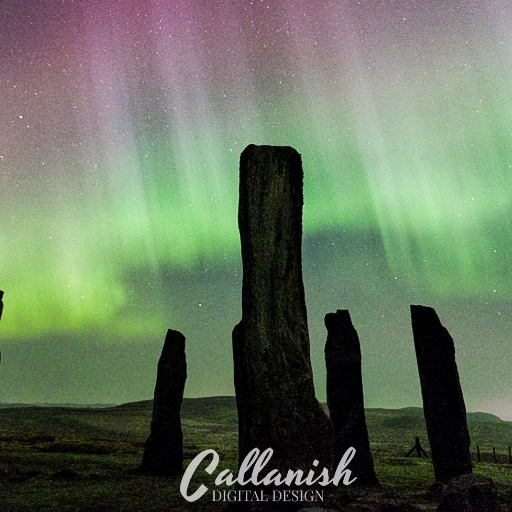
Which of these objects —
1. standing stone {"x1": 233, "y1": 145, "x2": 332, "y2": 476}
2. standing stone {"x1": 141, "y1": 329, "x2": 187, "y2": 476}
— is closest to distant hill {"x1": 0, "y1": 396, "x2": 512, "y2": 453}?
standing stone {"x1": 141, "y1": 329, "x2": 187, "y2": 476}

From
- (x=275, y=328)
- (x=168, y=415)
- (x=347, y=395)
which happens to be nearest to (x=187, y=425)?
(x=168, y=415)

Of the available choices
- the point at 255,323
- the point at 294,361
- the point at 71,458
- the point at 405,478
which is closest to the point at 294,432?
the point at 294,361

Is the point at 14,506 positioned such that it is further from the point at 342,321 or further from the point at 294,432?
the point at 342,321

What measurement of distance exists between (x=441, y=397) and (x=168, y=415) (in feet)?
19.0

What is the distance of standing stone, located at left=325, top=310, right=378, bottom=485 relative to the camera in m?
10.4

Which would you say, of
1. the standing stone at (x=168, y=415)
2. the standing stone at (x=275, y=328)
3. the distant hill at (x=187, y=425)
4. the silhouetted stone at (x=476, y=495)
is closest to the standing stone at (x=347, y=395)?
the silhouetted stone at (x=476, y=495)

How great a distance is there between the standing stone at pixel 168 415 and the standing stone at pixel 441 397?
203 inches

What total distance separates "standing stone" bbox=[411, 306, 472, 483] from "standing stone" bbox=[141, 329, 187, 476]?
516 centimetres

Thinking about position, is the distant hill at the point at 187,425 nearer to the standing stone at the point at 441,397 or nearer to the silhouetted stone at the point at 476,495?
the standing stone at the point at 441,397

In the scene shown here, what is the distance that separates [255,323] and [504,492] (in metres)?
5.50

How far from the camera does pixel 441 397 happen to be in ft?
34.2

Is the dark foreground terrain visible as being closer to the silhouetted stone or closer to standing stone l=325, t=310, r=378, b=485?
the silhouetted stone

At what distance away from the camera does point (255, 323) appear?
767cm

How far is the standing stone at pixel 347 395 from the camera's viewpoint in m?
10.4
